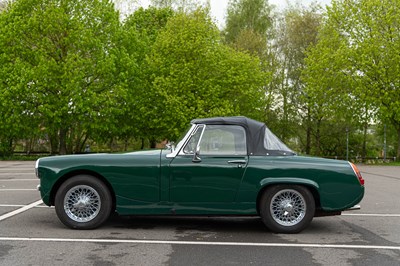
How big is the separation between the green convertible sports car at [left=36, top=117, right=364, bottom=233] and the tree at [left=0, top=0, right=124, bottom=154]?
25454 millimetres

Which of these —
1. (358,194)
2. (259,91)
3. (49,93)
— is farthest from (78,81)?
(358,194)

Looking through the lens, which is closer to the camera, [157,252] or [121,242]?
[157,252]

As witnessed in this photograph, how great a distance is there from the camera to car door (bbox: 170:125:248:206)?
7.14 m

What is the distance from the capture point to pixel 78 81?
32.3m

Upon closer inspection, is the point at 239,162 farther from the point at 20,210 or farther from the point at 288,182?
the point at 20,210

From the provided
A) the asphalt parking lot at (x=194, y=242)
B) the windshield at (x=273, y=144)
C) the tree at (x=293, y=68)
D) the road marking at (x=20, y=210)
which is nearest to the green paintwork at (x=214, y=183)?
the windshield at (x=273, y=144)

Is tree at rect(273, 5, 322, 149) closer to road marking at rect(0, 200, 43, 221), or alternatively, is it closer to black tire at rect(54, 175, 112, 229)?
road marking at rect(0, 200, 43, 221)

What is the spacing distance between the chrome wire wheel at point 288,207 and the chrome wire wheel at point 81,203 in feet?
7.91

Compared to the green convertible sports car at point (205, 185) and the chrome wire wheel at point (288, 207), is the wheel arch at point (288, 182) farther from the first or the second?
the chrome wire wheel at point (288, 207)

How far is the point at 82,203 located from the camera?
7.27m

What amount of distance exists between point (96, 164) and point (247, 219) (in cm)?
269

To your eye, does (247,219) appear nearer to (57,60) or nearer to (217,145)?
(217,145)

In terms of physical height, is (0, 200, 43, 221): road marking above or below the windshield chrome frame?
below

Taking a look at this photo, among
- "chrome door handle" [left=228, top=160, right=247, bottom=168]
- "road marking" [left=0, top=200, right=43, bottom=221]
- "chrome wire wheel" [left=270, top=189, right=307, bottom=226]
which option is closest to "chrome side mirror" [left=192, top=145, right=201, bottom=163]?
"chrome door handle" [left=228, top=160, right=247, bottom=168]
